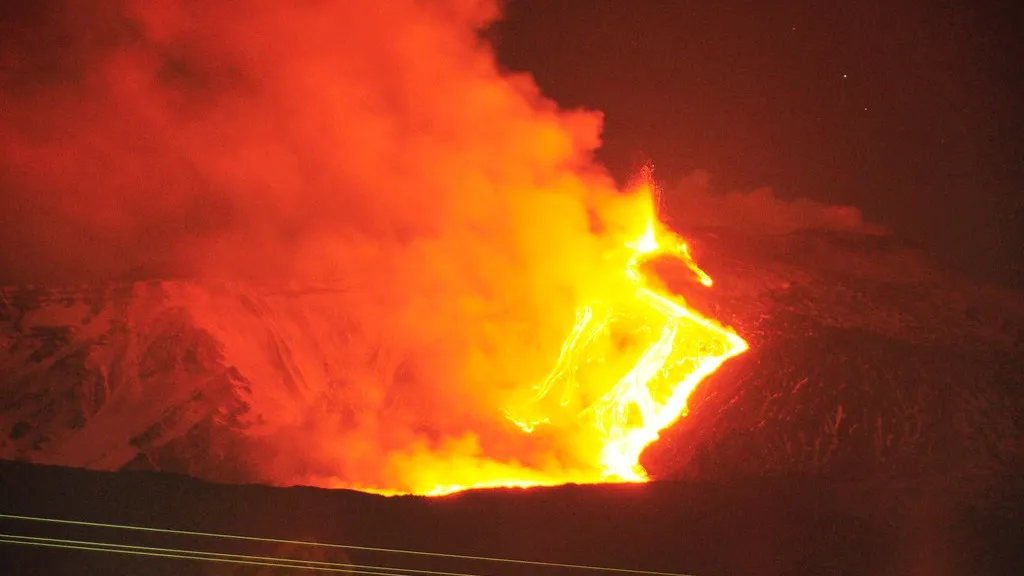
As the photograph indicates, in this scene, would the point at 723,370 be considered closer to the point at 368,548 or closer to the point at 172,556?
the point at 368,548

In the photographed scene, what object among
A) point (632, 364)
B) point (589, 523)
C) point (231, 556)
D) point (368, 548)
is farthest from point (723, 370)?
point (231, 556)

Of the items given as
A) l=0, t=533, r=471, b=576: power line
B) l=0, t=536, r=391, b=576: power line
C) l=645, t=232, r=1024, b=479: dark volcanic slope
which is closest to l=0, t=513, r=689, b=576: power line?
l=0, t=533, r=471, b=576: power line

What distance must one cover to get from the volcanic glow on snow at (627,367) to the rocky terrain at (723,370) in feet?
2.47

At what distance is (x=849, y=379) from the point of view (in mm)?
32031

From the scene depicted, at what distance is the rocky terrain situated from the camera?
29156 millimetres

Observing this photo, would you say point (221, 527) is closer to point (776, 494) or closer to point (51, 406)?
point (776, 494)

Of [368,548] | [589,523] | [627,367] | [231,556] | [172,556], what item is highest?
[627,367]

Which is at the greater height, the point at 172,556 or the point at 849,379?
the point at 849,379

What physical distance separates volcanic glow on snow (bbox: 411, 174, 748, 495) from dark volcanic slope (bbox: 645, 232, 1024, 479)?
2.41ft

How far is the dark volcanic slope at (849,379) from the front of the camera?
28.2m

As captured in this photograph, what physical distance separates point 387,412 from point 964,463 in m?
19.4

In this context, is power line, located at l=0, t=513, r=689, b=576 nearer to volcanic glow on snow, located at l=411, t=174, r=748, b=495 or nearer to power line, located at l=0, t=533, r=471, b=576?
power line, located at l=0, t=533, r=471, b=576

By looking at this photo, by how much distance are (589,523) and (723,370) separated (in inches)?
378

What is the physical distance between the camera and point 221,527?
2097cm
